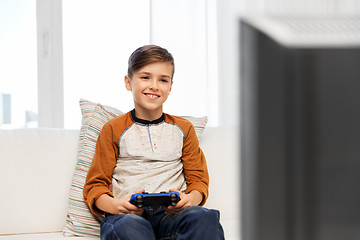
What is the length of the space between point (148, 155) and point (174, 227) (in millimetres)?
278

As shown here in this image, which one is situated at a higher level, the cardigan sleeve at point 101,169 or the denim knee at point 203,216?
the cardigan sleeve at point 101,169

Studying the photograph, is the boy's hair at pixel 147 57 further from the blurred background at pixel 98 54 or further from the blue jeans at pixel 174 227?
the blurred background at pixel 98 54

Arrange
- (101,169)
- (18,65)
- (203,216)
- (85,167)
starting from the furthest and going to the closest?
1. (18,65)
2. (85,167)
3. (101,169)
4. (203,216)

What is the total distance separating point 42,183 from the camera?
154 cm

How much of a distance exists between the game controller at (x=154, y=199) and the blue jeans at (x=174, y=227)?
4 centimetres

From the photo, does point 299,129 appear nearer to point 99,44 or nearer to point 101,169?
point 101,169

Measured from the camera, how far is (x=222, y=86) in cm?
247

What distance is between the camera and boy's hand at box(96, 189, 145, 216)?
1.23 m

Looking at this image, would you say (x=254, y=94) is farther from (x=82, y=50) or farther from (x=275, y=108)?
(x=82, y=50)

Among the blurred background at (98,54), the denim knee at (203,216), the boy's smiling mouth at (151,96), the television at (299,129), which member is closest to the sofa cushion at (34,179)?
the boy's smiling mouth at (151,96)

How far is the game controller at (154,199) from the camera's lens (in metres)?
1.18

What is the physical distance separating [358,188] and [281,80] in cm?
10

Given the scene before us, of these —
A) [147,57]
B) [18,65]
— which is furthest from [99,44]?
[147,57]

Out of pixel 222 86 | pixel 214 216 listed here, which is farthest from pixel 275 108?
pixel 222 86
